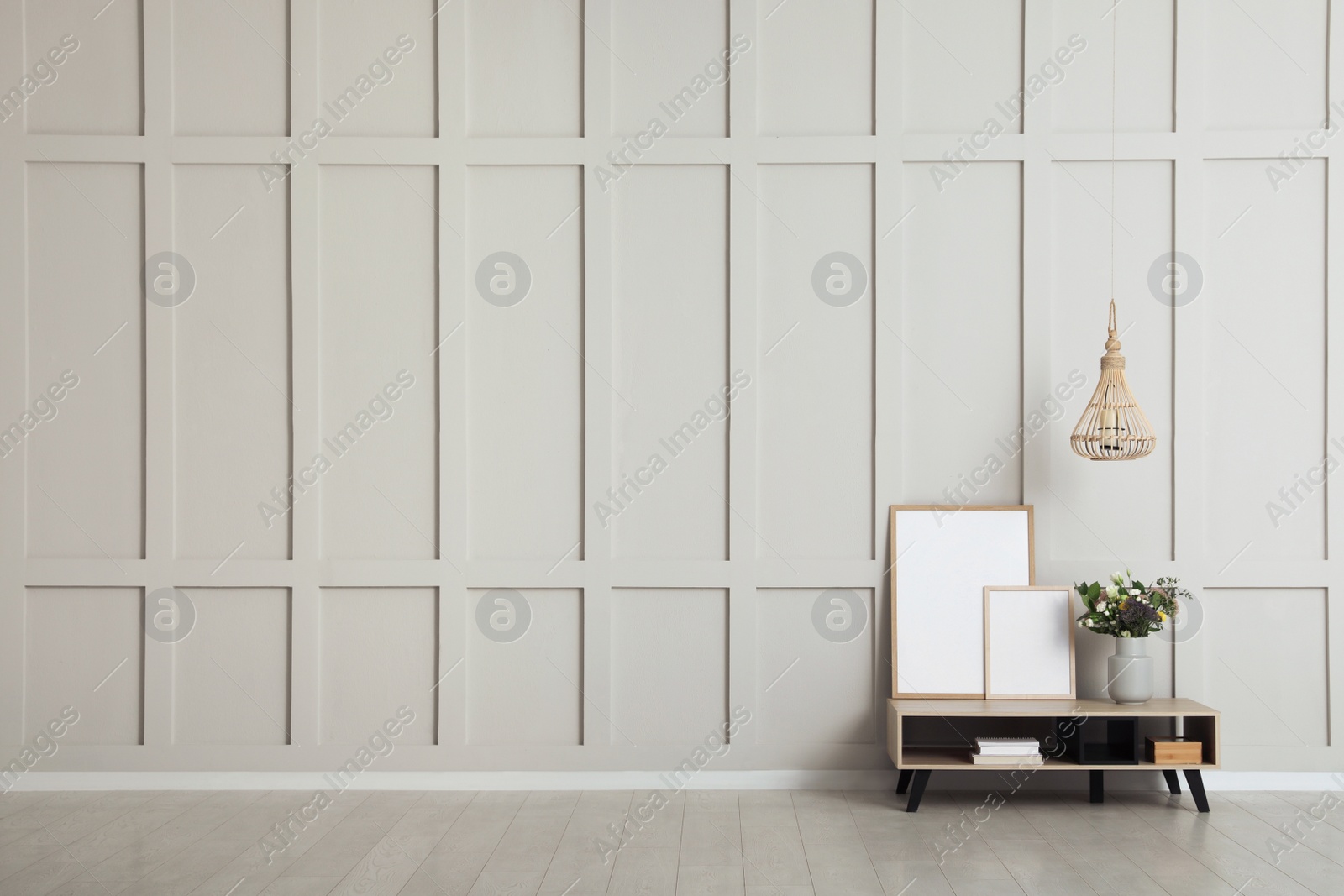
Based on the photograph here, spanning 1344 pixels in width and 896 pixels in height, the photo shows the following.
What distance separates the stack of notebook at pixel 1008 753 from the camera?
11.8 ft

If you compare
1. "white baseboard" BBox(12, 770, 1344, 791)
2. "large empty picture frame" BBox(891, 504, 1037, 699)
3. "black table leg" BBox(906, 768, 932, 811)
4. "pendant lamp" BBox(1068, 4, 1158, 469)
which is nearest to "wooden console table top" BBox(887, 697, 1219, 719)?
"large empty picture frame" BBox(891, 504, 1037, 699)

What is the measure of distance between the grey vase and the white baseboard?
1.56 ft

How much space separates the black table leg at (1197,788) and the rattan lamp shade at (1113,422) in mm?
1303

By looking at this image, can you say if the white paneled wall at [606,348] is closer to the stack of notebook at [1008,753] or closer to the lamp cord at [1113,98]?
the lamp cord at [1113,98]

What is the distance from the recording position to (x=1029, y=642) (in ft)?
12.6

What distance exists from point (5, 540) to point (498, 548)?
2.20 m

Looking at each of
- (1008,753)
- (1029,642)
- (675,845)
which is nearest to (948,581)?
(1029,642)

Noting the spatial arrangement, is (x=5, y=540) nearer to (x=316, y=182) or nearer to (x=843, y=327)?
(x=316, y=182)

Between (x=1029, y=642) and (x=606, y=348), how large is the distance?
2248 mm

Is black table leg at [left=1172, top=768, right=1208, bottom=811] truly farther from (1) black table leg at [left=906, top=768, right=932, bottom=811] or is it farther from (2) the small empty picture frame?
(1) black table leg at [left=906, top=768, right=932, bottom=811]

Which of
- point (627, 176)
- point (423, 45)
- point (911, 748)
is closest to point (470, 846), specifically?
point (911, 748)

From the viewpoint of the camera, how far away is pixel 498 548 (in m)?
3.97

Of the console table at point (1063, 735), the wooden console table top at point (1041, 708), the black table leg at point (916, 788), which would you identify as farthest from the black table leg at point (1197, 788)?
the black table leg at point (916, 788)

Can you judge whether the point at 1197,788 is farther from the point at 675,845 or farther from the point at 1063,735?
→ the point at 675,845
